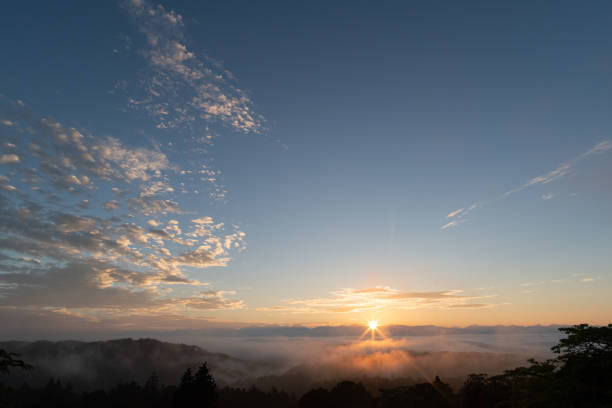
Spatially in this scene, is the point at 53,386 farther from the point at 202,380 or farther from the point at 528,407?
the point at 528,407

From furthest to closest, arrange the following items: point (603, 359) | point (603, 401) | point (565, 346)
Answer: point (565, 346), point (603, 359), point (603, 401)

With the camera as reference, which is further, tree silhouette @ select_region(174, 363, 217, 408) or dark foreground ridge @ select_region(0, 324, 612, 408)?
tree silhouette @ select_region(174, 363, 217, 408)

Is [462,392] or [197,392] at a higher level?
[197,392]

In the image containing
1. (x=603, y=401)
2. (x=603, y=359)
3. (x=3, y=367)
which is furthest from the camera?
(x=603, y=359)

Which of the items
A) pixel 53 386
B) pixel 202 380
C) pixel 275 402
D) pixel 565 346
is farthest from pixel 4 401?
pixel 53 386

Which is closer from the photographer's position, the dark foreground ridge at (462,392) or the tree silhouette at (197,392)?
the dark foreground ridge at (462,392)

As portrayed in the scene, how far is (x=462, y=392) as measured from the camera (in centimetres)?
7719

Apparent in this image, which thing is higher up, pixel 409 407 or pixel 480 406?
pixel 480 406

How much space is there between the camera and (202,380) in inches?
2586

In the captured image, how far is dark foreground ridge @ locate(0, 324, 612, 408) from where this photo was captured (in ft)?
65.2

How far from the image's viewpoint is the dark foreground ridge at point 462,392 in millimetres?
19859

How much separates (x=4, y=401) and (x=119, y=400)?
15280 cm

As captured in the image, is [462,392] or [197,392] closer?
[197,392]

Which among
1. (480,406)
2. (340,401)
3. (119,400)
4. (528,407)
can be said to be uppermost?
(528,407)
